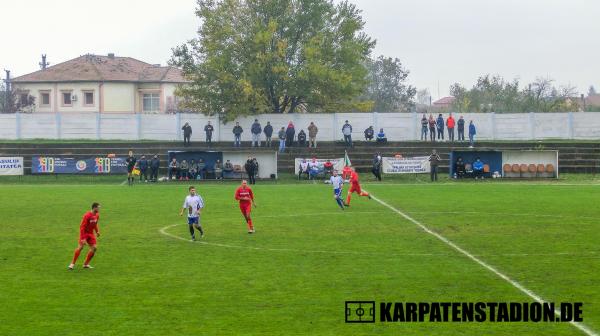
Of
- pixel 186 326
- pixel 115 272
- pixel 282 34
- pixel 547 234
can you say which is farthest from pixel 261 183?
pixel 186 326

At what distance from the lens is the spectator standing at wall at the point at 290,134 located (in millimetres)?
62375

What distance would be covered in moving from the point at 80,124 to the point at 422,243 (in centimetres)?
4721

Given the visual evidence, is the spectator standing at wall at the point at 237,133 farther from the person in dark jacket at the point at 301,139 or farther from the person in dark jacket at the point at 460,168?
the person in dark jacket at the point at 460,168

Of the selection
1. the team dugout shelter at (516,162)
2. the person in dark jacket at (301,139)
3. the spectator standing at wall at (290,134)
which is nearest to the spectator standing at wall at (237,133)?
the spectator standing at wall at (290,134)

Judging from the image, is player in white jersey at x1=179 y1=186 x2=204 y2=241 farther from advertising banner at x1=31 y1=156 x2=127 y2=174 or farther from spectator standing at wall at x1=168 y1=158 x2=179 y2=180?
advertising banner at x1=31 y1=156 x2=127 y2=174

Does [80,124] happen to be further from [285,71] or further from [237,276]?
[237,276]

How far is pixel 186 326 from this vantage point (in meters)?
16.0

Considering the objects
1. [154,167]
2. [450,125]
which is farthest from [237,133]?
[450,125]

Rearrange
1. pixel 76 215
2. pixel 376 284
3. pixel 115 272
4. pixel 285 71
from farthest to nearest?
pixel 285 71 < pixel 76 215 < pixel 115 272 < pixel 376 284

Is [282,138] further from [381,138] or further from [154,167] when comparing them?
[154,167]

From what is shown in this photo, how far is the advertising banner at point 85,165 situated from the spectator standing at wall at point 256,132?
33.0 ft

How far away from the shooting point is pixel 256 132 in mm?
62906

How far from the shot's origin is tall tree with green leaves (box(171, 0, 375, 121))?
6650cm

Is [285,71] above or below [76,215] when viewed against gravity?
above
